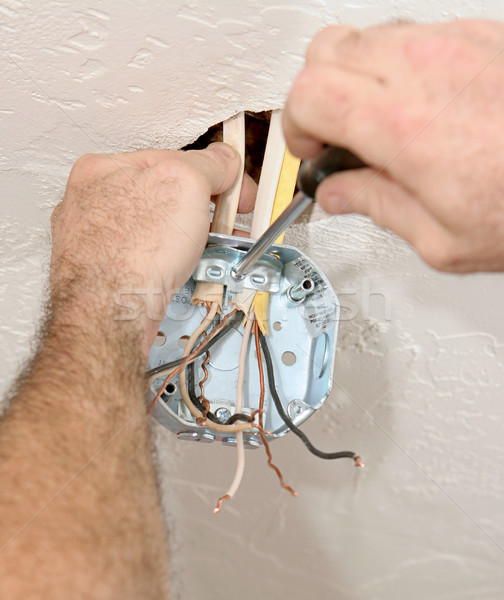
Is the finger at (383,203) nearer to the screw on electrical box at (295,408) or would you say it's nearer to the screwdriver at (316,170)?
the screwdriver at (316,170)

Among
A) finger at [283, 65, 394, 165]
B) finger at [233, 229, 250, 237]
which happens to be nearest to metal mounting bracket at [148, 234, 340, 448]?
finger at [233, 229, 250, 237]

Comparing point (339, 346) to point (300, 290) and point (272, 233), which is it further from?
point (272, 233)

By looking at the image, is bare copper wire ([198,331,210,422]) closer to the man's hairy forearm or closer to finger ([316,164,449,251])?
the man's hairy forearm

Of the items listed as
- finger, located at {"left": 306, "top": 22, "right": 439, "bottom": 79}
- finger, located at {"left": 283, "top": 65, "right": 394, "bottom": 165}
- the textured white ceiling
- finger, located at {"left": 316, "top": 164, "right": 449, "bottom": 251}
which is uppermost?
finger, located at {"left": 306, "top": 22, "right": 439, "bottom": 79}

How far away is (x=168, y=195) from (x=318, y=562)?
973mm

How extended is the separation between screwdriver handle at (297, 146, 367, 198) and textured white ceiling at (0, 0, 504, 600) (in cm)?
18

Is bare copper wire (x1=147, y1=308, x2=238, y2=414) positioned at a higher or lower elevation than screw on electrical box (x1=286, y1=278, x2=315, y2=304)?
lower

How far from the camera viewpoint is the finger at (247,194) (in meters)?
0.66

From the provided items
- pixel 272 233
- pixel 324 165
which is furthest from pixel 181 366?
pixel 324 165

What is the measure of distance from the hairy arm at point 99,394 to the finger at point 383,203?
21 cm

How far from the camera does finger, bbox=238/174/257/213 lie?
66cm

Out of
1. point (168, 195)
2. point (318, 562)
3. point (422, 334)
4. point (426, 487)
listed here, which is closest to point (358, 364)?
point (422, 334)

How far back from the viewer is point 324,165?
376mm

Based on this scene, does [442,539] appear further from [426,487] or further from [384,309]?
[384,309]
